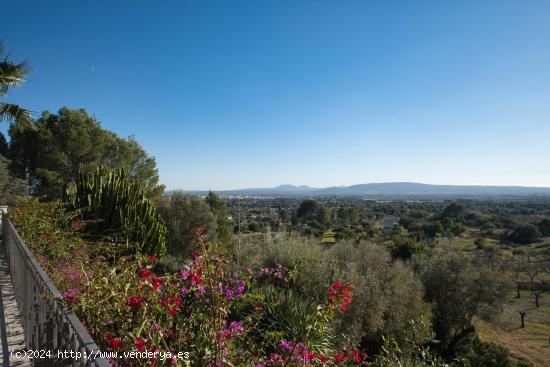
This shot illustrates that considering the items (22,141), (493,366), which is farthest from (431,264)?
(22,141)

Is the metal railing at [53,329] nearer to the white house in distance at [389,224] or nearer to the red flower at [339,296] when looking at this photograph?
the red flower at [339,296]

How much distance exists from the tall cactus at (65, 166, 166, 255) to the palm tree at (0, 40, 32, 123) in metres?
2.70

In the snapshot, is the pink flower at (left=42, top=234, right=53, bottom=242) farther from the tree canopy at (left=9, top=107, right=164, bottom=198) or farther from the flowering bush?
the tree canopy at (left=9, top=107, right=164, bottom=198)

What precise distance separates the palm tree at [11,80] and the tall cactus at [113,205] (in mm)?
2699

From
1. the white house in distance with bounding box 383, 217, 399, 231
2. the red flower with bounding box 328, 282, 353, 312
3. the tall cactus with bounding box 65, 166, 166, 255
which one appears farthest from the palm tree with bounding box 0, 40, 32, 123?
the white house in distance with bounding box 383, 217, 399, 231

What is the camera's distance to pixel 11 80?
9.51 metres

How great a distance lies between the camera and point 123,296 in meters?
2.46

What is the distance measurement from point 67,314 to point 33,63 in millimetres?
10400

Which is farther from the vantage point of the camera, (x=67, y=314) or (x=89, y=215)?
(x=89, y=215)

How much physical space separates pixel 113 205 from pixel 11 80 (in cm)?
443

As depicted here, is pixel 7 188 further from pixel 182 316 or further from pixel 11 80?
pixel 182 316

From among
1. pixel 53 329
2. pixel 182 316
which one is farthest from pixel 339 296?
pixel 53 329

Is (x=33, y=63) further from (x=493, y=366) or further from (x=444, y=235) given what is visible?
(x=444, y=235)

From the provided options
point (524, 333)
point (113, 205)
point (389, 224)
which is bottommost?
point (524, 333)
